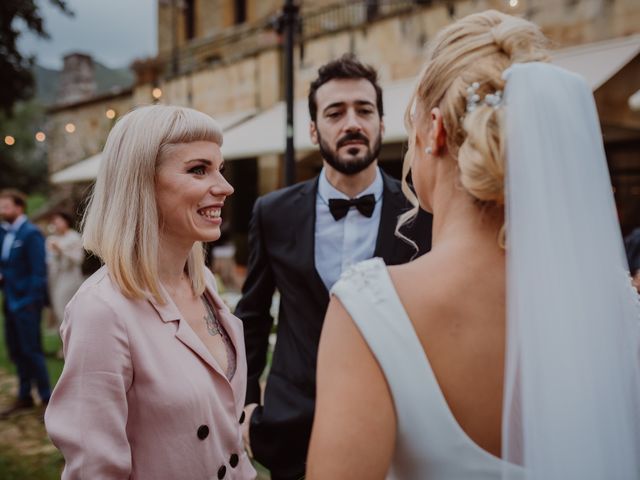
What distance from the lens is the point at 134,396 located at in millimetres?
1482

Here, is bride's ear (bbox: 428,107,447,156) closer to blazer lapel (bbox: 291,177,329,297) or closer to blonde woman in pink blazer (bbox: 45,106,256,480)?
blonde woman in pink blazer (bbox: 45,106,256,480)

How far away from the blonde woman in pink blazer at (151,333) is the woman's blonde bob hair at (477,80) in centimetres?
80

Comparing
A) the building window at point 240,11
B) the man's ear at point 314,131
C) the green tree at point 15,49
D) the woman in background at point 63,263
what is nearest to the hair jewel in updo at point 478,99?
the man's ear at point 314,131

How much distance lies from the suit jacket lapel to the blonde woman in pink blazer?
0.81 metres

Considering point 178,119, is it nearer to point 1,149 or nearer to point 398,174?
point 398,174

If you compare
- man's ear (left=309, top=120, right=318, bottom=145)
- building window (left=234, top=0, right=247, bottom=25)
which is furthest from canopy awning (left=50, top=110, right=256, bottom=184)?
man's ear (left=309, top=120, right=318, bottom=145)

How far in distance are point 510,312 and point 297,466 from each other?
1546mm

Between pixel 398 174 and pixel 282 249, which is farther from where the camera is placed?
pixel 398 174

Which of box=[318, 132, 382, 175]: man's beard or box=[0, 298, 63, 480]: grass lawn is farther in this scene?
box=[0, 298, 63, 480]: grass lawn

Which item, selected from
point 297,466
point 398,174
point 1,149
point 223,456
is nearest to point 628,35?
point 398,174

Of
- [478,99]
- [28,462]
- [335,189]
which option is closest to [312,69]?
[28,462]

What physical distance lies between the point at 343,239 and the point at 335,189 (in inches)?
11.2

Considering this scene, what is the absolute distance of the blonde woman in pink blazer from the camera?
1.41 meters

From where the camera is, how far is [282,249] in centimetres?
254
